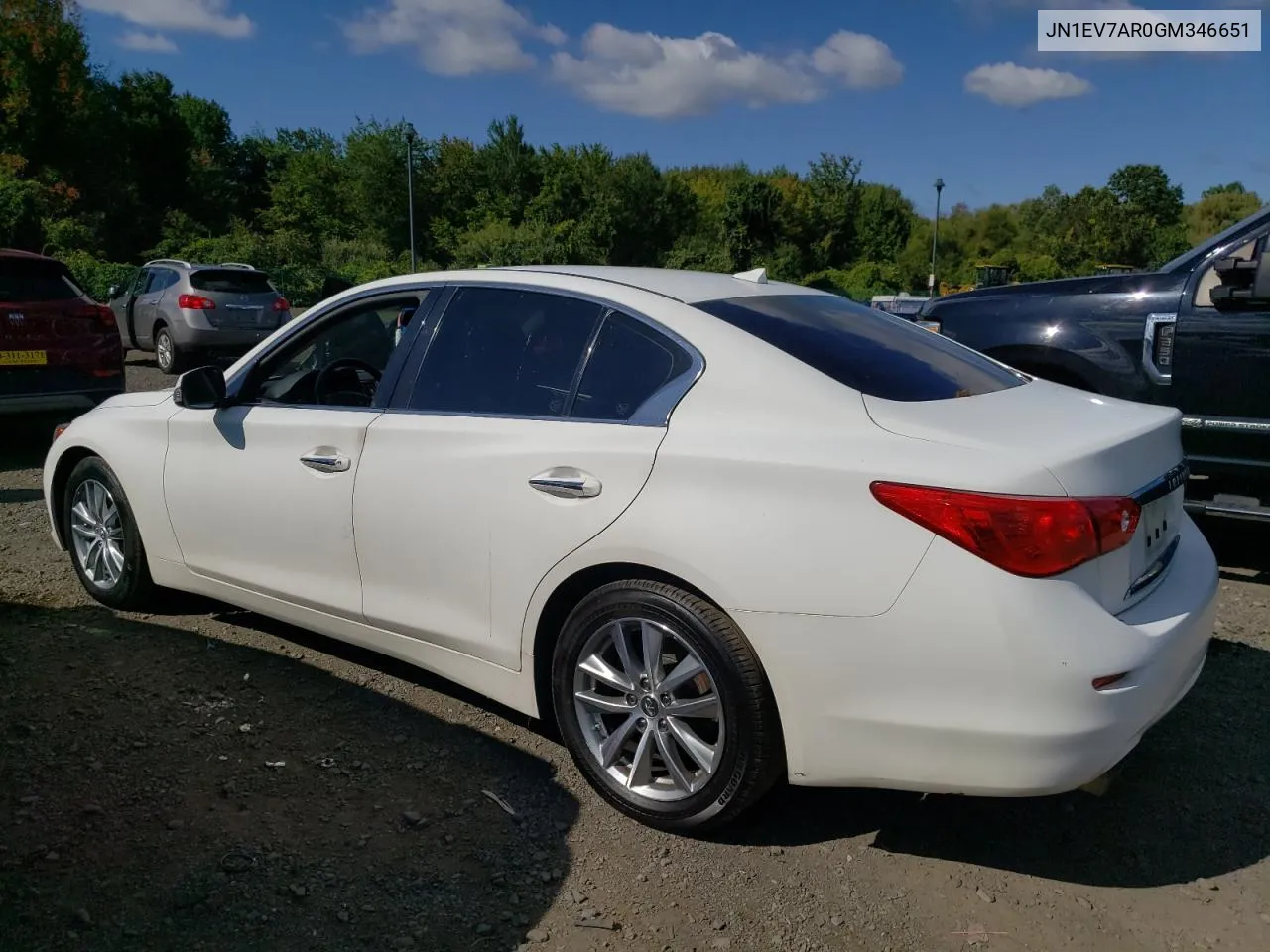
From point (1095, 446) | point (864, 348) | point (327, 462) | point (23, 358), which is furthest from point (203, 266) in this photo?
point (1095, 446)

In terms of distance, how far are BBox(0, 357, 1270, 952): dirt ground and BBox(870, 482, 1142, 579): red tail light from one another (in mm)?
937

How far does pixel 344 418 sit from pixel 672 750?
66.3 inches

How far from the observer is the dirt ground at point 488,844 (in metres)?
2.52

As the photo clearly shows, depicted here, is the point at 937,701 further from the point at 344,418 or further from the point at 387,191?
the point at 387,191

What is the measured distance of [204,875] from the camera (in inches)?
106

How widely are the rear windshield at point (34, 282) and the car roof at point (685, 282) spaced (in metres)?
5.95

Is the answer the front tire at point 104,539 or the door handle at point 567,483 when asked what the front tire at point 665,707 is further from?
the front tire at point 104,539

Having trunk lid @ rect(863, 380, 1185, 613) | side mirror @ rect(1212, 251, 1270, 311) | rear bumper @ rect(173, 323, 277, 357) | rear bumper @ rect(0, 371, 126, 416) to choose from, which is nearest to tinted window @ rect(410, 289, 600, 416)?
trunk lid @ rect(863, 380, 1185, 613)

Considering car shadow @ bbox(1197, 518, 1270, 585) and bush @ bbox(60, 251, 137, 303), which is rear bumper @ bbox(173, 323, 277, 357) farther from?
bush @ bbox(60, 251, 137, 303)

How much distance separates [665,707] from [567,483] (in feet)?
2.28

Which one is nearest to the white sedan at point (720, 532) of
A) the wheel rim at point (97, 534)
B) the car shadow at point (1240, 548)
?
the wheel rim at point (97, 534)

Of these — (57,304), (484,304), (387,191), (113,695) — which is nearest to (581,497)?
(484,304)

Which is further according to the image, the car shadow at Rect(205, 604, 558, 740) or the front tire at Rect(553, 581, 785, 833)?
the car shadow at Rect(205, 604, 558, 740)

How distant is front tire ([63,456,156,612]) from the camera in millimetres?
4477
